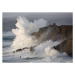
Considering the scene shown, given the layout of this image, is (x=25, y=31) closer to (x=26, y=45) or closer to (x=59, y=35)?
(x=26, y=45)

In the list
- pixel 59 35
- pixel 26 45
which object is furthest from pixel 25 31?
pixel 59 35

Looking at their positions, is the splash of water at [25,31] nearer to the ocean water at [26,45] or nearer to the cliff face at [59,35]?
the ocean water at [26,45]

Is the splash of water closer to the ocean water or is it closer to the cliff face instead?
the ocean water

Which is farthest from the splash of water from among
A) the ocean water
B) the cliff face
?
the cliff face
